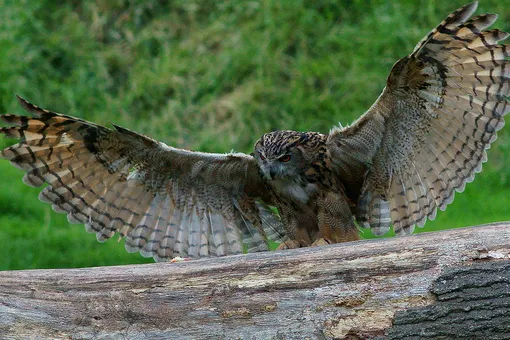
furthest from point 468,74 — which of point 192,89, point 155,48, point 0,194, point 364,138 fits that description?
point 155,48

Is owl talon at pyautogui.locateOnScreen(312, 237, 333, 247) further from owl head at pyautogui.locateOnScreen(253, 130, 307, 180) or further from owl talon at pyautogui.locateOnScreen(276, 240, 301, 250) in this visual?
owl head at pyautogui.locateOnScreen(253, 130, 307, 180)

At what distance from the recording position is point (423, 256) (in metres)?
4.66

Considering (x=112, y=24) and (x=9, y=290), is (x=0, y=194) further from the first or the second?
(x=9, y=290)

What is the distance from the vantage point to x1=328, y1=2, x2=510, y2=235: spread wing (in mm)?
5230

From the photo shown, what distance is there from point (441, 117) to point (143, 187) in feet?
6.53

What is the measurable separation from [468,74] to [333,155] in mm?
1073

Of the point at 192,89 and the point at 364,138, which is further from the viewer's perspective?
the point at 192,89

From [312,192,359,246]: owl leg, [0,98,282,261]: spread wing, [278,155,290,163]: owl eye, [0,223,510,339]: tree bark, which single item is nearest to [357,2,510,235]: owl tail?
[312,192,359,246]: owl leg

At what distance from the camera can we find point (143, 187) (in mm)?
6309

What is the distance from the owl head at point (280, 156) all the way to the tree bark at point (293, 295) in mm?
1081

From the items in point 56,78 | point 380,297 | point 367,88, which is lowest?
point 380,297

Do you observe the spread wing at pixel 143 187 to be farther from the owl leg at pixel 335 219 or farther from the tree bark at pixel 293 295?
the tree bark at pixel 293 295

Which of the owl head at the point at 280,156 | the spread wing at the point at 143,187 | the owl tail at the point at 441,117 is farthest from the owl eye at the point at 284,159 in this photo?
the owl tail at the point at 441,117

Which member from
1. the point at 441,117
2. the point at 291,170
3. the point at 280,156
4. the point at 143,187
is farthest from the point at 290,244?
the point at 441,117
